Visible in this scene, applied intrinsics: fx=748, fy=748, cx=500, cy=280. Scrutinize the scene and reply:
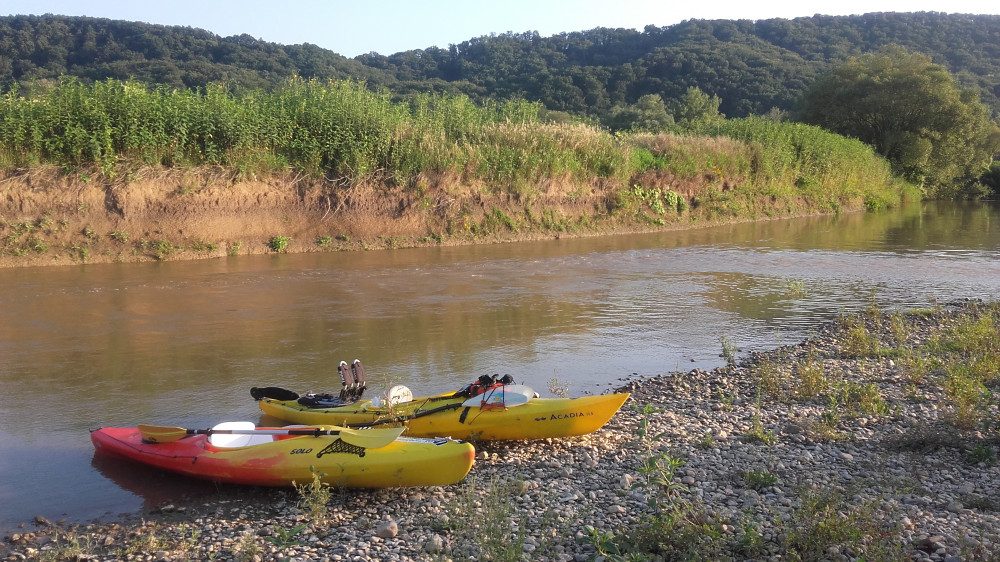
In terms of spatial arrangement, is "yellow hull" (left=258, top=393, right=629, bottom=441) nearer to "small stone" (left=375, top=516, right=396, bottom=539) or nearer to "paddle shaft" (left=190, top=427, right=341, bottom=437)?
"paddle shaft" (left=190, top=427, right=341, bottom=437)

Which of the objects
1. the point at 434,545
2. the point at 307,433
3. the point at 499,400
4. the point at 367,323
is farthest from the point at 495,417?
the point at 367,323

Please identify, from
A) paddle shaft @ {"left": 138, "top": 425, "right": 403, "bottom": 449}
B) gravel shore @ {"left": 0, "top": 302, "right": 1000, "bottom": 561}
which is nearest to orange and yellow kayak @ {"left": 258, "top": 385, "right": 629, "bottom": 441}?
gravel shore @ {"left": 0, "top": 302, "right": 1000, "bottom": 561}

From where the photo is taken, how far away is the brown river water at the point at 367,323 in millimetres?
6500

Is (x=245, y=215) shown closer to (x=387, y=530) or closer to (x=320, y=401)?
(x=320, y=401)

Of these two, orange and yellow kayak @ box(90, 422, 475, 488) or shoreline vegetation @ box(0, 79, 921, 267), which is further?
shoreline vegetation @ box(0, 79, 921, 267)

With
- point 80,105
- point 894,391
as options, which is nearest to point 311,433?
point 894,391

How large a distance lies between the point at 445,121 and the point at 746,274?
8.34 m

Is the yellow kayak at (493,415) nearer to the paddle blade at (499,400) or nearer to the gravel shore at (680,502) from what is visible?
the paddle blade at (499,400)

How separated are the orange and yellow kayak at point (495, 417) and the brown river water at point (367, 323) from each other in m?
1.24

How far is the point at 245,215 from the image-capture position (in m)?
15.5

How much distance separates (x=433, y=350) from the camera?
29.1 ft

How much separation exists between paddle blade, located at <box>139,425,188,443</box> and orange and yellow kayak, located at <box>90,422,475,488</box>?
3cm

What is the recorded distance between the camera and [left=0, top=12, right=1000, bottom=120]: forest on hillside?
3334 centimetres

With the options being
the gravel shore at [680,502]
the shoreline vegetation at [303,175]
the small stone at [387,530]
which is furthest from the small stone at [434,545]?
the shoreline vegetation at [303,175]
